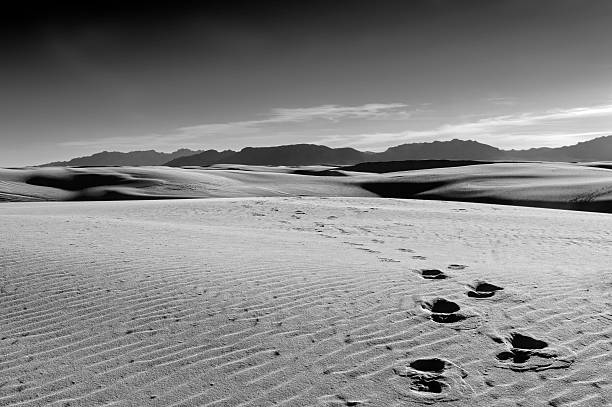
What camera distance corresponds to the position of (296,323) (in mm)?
5055

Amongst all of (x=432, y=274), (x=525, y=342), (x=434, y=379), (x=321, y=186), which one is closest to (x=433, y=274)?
(x=432, y=274)

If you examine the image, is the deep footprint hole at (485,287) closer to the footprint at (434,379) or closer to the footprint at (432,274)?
the footprint at (432,274)

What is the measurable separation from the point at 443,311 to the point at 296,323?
1814 millimetres

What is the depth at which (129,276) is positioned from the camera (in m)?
6.66

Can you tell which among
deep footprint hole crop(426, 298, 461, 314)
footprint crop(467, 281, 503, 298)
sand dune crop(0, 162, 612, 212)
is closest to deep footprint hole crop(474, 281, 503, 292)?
footprint crop(467, 281, 503, 298)

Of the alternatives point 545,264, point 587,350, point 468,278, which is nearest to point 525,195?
point 545,264

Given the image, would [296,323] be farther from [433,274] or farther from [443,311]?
[433,274]

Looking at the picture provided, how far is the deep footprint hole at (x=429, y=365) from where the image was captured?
412cm

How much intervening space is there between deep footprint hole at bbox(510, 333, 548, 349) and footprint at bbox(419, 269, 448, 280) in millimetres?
2396

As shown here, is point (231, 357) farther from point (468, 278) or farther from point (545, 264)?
point (545, 264)

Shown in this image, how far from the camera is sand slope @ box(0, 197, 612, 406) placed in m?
3.79

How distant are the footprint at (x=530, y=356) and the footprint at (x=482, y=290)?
54.8 inches

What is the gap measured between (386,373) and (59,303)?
405 cm

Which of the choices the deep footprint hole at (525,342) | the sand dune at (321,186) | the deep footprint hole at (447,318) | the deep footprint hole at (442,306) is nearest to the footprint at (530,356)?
the deep footprint hole at (525,342)
